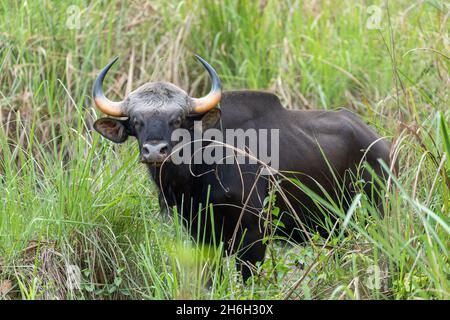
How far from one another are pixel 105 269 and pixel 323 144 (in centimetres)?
174

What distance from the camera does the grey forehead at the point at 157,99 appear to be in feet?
19.6

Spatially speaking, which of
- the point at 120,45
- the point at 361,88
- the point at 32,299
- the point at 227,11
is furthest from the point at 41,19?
the point at 32,299

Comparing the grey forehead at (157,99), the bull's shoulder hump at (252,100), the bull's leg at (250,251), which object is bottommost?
the bull's leg at (250,251)

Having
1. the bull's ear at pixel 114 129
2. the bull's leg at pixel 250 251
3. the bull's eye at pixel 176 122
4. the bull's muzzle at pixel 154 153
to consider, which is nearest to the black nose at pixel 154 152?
the bull's muzzle at pixel 154 153

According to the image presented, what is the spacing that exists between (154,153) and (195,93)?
315 cm

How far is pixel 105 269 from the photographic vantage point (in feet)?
19.0

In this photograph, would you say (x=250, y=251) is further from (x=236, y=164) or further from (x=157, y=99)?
(x=157, y=99)

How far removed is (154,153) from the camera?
5625 mm

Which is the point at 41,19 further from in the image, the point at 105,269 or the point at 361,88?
the point at 105,269

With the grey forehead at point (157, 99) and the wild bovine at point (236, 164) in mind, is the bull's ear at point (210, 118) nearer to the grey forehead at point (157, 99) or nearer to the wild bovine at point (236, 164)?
the wild bovine at point (236, 164)

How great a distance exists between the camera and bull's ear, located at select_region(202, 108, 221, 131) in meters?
6.16

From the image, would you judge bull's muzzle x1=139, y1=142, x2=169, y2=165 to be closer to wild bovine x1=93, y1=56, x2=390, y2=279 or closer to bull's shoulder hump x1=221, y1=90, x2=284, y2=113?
wild bovine x1=93, y1=56, x2=390, y2=279

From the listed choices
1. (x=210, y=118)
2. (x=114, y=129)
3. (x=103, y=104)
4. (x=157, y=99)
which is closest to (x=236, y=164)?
(x=210, y=118)

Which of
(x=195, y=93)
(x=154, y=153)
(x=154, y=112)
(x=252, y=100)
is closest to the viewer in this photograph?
(x=154, y=153)
